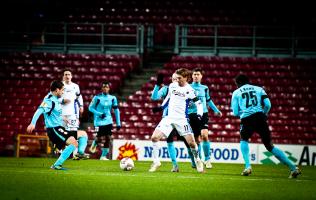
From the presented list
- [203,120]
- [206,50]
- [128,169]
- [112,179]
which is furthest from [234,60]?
[112,179]

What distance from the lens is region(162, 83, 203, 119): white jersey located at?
14.5m

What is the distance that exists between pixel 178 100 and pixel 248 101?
150cm

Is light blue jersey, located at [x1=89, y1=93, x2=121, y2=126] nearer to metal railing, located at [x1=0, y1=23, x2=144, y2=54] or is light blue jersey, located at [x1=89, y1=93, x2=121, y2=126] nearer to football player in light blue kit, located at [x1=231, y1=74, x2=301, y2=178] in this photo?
metal railing, located at [x1=0, y1=23, x2=144, y2=54]

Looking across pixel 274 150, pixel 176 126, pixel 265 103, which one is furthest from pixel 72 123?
pixel 274 150

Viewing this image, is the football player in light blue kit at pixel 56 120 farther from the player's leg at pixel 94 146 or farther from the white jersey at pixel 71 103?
the player's leg at pixel 94 146

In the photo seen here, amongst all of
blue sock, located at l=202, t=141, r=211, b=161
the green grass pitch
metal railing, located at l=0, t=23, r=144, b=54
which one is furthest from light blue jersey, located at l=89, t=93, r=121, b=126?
the green grass pitch

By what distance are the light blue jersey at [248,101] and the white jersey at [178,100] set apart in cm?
102

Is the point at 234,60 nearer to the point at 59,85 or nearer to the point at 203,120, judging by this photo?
the point at 203,120

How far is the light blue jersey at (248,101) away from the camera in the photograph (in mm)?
14008

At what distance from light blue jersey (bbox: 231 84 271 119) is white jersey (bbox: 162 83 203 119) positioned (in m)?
1.02

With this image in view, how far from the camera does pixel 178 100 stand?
14477 millimetres

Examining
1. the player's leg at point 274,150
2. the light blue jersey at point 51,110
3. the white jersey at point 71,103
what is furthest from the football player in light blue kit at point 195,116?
the light blue jersey at point 51,110

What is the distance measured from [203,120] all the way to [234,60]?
9934 mm

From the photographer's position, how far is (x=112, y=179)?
1206 centimetres
